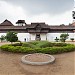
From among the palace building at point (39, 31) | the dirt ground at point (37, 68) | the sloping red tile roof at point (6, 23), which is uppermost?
the sloping red tile roof at point (6, 23)

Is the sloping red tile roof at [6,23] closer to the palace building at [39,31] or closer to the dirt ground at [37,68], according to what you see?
the palace building at [39,31]

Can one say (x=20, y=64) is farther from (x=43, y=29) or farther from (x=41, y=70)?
(x=43, y=29)

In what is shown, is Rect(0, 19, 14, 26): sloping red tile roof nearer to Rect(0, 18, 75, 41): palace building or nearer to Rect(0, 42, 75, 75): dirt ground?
Rect(0, 18, 75, 41): palace building

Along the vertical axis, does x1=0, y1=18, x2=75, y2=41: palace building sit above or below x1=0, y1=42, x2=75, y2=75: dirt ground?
above

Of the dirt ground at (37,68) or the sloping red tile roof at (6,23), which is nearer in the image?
the dirt ground at (37,68)

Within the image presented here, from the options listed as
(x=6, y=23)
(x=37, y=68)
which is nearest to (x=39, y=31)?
(x=6, y=23)

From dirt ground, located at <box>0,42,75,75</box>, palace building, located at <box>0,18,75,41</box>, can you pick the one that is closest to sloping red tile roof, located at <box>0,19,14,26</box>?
palace building, located at <box>0,18,75,41</box>

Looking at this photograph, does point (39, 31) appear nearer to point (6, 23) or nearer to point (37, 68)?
point (6, 23)

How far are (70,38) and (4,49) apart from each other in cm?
2342

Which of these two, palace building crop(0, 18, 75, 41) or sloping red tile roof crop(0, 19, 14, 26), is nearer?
palace building crop(0, 18, 75, 41)

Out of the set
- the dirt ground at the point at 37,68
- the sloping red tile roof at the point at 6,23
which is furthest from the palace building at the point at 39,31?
the dirt ground at the point at 37,68

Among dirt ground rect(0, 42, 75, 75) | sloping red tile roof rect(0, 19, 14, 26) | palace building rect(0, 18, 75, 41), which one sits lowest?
dirt ground rect(0, 42, 75, 75)

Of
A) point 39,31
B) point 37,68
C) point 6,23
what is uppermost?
point 6,23

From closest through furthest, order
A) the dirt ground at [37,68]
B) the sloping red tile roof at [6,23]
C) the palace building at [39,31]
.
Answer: the dirt ground at [37,68]
the palace building at [39,31]
the sloping red tile roof at [6,23]
